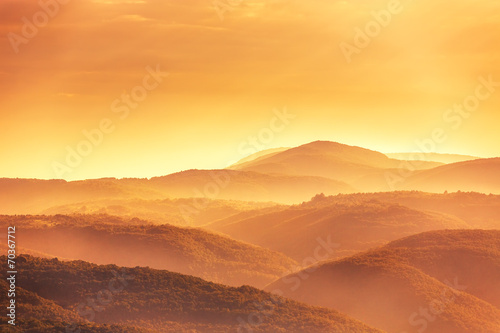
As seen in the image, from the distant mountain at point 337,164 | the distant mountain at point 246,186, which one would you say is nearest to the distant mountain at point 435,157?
the distant mountain at point 337,164

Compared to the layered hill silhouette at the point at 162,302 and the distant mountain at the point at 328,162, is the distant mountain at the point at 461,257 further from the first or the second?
the distant mountain at the point at 328,162

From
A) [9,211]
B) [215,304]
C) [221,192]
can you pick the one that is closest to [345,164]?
[221,192]

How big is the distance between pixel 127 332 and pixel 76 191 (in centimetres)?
7931

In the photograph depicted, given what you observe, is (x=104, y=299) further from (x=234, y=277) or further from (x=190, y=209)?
(x=190, y=209)

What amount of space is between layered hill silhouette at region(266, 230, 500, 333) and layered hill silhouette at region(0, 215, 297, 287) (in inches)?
264

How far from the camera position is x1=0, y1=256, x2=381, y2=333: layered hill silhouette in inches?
898

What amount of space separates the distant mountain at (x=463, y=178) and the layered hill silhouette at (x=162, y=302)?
2751 inches

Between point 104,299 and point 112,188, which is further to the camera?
point 112,188

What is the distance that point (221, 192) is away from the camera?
103 metres

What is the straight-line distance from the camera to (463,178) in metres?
94.4

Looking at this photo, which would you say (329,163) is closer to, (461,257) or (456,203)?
(456,203)

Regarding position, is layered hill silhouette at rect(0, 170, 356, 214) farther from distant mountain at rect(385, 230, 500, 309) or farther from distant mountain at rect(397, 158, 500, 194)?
distant mountain at rect(385, 230, 500, 309)

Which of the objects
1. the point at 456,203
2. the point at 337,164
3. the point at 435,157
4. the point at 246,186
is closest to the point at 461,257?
the point at 456,203

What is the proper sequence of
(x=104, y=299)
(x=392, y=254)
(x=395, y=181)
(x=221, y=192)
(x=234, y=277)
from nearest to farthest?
(x=104, y=299) → (x=392, y=254) → (x=234, y=277) → (x=221, y=192) → (x=395, y=181)
